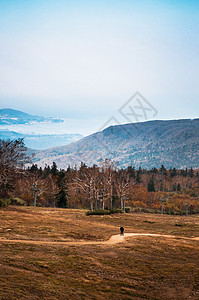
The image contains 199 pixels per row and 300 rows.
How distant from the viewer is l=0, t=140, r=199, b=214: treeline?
178 feet

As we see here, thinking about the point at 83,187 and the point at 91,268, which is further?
the point at 83,187

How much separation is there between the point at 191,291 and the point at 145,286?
9.35 feet

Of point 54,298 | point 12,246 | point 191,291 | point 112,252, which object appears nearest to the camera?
point 54,298

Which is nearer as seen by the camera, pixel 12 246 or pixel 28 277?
pixel 28 277

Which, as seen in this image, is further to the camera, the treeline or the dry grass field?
the treeline

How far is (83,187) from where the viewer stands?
73.6 meters

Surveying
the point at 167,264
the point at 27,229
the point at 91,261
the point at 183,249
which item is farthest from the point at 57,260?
the point at 183,249

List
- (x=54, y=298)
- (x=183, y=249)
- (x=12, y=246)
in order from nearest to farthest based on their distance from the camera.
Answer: (x=54, y=298) < (x=12, y=246) < (x=183, y=249)

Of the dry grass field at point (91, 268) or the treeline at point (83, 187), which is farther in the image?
the treeline at point (83, 187)

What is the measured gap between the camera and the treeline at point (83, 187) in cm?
5419

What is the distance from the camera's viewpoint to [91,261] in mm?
20812

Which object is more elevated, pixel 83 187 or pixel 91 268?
pixel 83 187

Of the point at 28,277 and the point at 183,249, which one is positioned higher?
the point at 28,277

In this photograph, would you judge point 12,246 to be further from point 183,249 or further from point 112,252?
point 183,249
